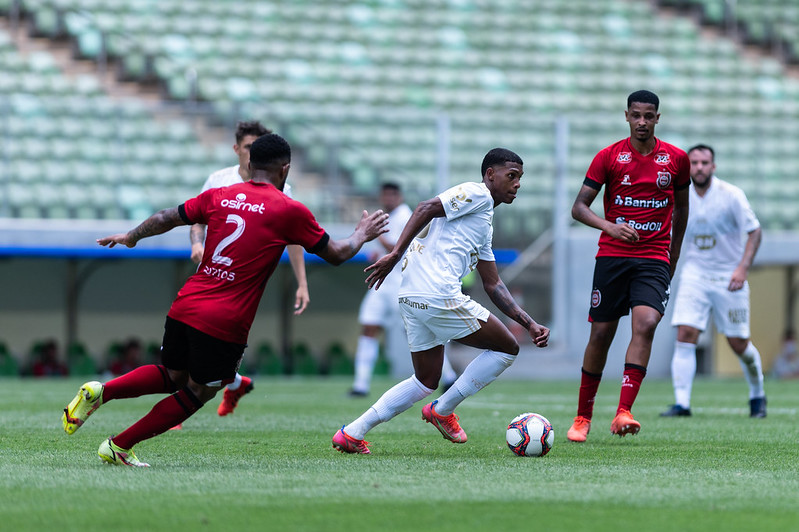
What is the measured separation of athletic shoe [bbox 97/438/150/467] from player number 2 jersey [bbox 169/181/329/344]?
27.7 inches

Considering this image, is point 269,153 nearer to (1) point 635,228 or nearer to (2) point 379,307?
(1) point 635,228

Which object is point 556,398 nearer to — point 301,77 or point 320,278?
point 320,278

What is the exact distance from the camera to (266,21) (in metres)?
22.5

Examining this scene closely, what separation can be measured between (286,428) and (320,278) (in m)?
10.8

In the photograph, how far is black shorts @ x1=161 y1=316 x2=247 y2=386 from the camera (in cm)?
576

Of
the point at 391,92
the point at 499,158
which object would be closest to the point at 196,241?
the point at 499,158

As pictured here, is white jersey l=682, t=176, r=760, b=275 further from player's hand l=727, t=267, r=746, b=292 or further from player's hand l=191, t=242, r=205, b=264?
player's hand l=191, t=242, r=205, b=264

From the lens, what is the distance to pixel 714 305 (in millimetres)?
10117

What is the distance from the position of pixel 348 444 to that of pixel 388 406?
0.30m

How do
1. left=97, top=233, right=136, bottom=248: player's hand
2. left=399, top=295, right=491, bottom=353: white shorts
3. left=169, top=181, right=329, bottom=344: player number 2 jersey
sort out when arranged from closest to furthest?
left=169, top=181, right=329, bottom=344: player number 2 jersey < left=97, top=233, right=136, bottom=248: player's hand < left=399, top=295, right=491, bottom=353: white shorts

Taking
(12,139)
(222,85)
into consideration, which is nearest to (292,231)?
(12,139)

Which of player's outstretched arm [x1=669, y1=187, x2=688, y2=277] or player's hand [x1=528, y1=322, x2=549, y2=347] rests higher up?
player's outstretched arm [x1=669, y1=187, x2=688, y2=277]

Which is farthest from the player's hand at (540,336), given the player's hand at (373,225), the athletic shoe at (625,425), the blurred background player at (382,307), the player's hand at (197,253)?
the blurred background player at (382,307)

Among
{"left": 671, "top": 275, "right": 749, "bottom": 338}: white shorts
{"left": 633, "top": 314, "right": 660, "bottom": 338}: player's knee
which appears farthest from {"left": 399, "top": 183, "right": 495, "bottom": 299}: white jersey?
{"left": 671, "top": 275, "right": 749, "bottom": 338}: white shorts
